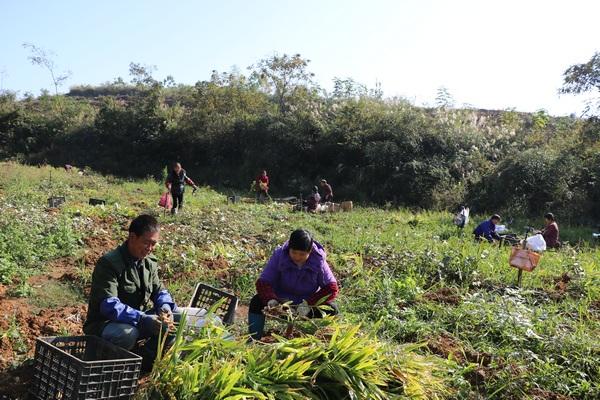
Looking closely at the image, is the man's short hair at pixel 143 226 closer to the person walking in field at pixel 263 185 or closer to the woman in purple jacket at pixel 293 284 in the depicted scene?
the woman in purple jacket at pixel 293 284

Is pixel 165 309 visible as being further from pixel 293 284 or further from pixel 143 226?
pixel 293 284

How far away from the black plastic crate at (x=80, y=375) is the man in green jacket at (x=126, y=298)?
0.66 ft

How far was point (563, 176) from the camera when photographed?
17.4 m

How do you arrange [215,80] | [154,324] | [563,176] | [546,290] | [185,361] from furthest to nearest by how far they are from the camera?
[215,80] → [563,176] → [546,290] → [154,324] → [185,361]

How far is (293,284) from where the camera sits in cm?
456

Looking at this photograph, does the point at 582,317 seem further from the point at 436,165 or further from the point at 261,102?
the point at 261,102

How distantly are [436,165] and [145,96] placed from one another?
1635 centimetres

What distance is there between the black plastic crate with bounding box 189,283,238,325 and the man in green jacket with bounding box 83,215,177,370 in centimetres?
74

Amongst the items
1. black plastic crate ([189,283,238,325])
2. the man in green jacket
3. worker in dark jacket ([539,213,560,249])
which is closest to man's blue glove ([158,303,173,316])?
the man in green jacket

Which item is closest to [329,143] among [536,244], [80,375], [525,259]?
[536,244]

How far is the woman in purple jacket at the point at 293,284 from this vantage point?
4.48 metres

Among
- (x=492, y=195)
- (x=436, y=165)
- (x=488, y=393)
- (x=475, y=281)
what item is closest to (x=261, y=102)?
(x=436, y=165)

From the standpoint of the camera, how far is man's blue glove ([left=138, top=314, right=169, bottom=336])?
3619 millimetres

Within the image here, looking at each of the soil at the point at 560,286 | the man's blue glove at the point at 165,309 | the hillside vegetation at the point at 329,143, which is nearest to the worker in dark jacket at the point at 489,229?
the soil at the point at 560,286
